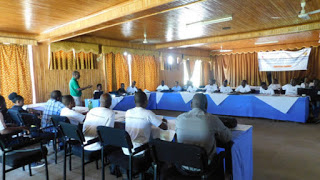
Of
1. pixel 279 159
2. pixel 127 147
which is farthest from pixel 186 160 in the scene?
pixel 279 159

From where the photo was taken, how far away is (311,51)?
404 inches

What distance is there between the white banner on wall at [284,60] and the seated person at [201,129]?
34.0ft

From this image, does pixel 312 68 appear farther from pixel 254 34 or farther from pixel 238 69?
pixel 254 34

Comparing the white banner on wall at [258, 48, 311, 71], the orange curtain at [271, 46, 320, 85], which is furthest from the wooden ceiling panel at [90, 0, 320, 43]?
the orange curtain at [271, 46, 320, 85]

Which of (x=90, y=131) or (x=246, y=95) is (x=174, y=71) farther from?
(x=90, y=131)

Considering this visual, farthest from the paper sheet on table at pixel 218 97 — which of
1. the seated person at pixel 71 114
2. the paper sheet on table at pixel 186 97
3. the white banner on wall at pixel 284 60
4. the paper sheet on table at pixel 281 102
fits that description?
the white banner on wall at pixel 284 60

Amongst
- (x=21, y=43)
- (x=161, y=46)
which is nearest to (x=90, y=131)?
(x=21, y=43)

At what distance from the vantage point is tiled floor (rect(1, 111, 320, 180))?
2875 millimetres

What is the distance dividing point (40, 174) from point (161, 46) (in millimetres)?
7336

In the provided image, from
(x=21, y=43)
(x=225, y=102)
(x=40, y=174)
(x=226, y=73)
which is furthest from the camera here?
(x=226, y=73)

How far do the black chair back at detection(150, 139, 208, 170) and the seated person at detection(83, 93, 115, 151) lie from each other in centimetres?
94

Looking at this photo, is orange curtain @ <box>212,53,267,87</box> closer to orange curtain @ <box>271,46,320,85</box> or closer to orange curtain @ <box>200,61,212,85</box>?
orange curtain @ <box>200,61,212,85</box>

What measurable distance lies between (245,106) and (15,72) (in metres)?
6.48

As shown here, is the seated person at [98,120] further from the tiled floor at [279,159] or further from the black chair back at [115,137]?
the tiled floor at [279,159]
